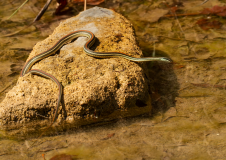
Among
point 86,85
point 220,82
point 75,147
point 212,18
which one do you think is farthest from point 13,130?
point 212,18

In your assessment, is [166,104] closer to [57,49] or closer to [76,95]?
[76,95]

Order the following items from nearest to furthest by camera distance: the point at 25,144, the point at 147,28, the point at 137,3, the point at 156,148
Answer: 1. the point at 156,148
2. the point at 25,144
3. the point at 147,28
4. the point at 137,3

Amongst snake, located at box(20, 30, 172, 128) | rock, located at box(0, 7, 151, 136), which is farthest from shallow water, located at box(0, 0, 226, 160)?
snake, located at box(20, 30, 172, 128)

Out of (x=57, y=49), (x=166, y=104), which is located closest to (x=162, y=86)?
(x=166, y=104)

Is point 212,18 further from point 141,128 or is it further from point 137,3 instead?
point 141,128

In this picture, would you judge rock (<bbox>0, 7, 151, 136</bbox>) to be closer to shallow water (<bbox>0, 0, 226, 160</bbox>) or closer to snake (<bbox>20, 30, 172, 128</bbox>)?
snake (<bbox>20, 30, 172, 128</bbox>)

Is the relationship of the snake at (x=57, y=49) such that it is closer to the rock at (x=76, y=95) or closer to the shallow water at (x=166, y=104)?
the rock at (x=76, y=95)
